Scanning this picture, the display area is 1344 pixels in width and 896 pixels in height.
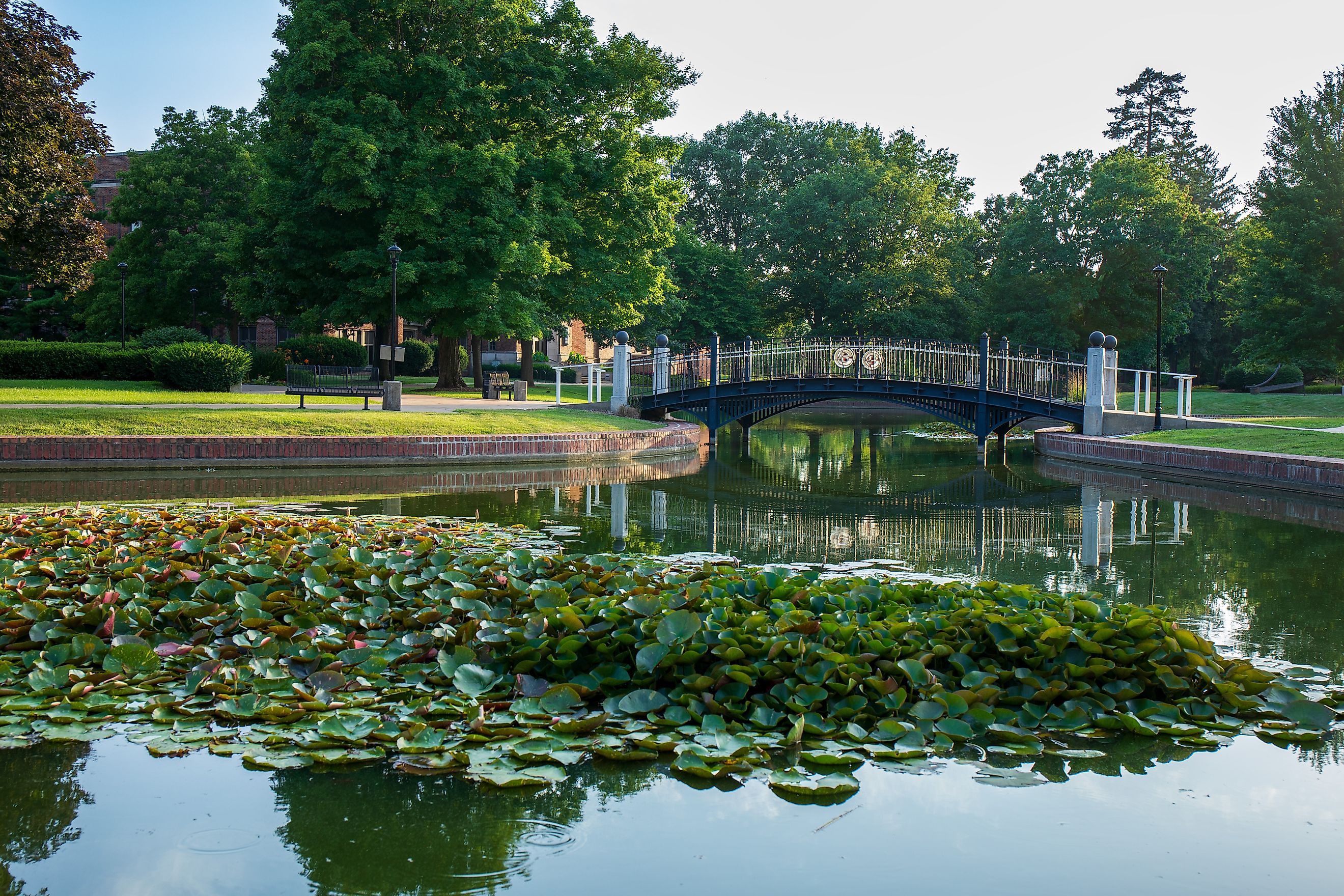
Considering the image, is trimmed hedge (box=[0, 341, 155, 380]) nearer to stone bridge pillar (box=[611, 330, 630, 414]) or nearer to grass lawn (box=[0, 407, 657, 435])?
grass lawn (box=[0, 407, 657, 435])

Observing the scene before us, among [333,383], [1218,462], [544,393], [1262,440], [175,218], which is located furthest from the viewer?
[175,218]

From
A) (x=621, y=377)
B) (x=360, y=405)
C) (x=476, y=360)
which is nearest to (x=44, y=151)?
(x=360, y=405)

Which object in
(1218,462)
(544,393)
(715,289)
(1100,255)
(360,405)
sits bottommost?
(1218,462)

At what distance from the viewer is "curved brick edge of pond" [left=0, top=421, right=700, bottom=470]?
16625mm

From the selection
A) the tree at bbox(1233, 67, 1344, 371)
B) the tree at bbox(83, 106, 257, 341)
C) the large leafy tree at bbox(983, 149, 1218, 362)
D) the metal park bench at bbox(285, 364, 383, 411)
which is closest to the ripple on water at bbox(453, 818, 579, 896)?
the metal park bench at bbox(285, 364, 383, 411)

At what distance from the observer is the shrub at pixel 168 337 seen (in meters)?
34.2

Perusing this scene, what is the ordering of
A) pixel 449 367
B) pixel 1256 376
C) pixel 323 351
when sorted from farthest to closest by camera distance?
1. pixel 1256 376
2. pixel 323 351
3. pixel 449 367

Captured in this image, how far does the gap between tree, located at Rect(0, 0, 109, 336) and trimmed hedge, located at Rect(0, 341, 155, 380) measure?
6.73 ft

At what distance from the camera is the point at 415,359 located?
157 ft

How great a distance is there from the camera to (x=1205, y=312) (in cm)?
5603

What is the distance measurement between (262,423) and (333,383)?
4.15 m

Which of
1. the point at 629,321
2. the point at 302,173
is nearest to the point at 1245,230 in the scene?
the point at 629,321

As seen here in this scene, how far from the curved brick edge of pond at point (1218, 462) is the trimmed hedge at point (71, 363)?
2380 cm

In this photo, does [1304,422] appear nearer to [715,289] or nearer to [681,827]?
[681,827]
